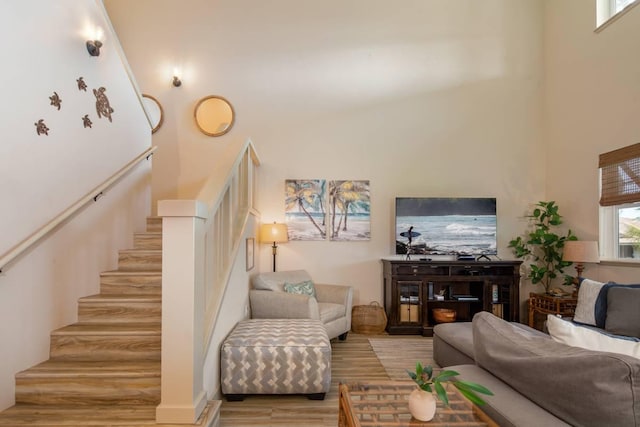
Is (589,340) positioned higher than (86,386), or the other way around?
(589,340)

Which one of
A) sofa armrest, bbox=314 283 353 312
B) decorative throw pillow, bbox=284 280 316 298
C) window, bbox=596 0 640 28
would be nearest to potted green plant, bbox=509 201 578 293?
window, bbox=596 0 640 28

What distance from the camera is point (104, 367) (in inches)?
86.1

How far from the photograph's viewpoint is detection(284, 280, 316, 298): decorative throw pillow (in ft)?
13.3

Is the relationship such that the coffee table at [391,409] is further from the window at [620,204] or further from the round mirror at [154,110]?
the round mirror at [154,110]

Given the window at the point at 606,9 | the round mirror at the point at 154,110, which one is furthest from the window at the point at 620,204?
the round mirror at the point at 154,110

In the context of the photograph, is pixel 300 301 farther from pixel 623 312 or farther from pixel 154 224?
pixel 623 312

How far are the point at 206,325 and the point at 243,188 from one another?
71.8 inches

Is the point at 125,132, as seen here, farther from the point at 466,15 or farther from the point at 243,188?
the point at 466,15

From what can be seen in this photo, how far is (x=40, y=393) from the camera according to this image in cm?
203

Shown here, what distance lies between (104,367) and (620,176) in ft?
16.8

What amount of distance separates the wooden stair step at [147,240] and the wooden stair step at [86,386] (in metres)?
1.46

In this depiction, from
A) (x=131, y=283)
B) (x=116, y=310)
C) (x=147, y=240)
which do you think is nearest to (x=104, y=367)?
(x=116, y=310)

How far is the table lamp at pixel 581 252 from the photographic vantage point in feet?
12.5

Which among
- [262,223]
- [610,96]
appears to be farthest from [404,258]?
[610,96]
